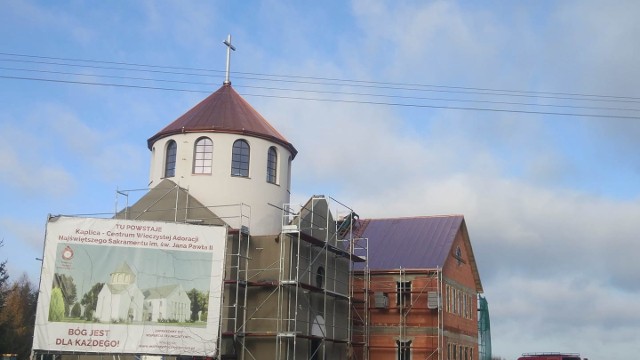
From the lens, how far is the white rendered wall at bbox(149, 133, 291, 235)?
98.7 feet

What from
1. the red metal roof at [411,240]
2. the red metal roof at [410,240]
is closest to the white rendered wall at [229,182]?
the red metal roof at [411,240]

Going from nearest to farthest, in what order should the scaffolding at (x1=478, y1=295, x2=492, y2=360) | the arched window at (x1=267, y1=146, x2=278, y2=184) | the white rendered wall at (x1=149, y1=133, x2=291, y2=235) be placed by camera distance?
1. the white rendered wall at (x1=149, y1=133, x2=291, y2=235)
2. the arched window at (x1=267, y1=146, x2=278, y2=184)
3. the scaffolding at (x1=478, y1=295, x2=492, y2=360)

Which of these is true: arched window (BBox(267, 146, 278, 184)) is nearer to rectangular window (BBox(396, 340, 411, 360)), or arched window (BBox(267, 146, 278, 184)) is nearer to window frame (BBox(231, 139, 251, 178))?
window frame (BBox(231, 139, 251, 178))

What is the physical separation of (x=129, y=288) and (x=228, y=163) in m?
7.33

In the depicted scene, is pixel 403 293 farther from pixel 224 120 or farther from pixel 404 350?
pixel 224 120

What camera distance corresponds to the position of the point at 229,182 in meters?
30.3

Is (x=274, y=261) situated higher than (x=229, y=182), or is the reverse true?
(x=229, y=182)

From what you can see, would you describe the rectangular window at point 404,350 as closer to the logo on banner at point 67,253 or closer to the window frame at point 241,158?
the window frame at point 241,158

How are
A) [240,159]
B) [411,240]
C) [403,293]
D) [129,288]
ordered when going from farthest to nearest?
[411,240] < [403,293] < [240,159] < [129,288]

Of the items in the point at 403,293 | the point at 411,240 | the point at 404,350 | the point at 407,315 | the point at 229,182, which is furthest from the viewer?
the point at 411,240

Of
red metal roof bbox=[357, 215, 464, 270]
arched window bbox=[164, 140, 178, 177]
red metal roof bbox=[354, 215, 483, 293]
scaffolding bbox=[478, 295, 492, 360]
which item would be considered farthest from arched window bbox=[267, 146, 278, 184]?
scaffolding bbox=[478, 295, 492, 360]

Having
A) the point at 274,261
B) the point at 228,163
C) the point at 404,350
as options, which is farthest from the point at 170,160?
the point at 404,350

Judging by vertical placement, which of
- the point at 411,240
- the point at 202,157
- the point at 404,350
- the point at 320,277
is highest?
the point at 202,157

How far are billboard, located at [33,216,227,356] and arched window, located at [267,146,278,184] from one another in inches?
243
